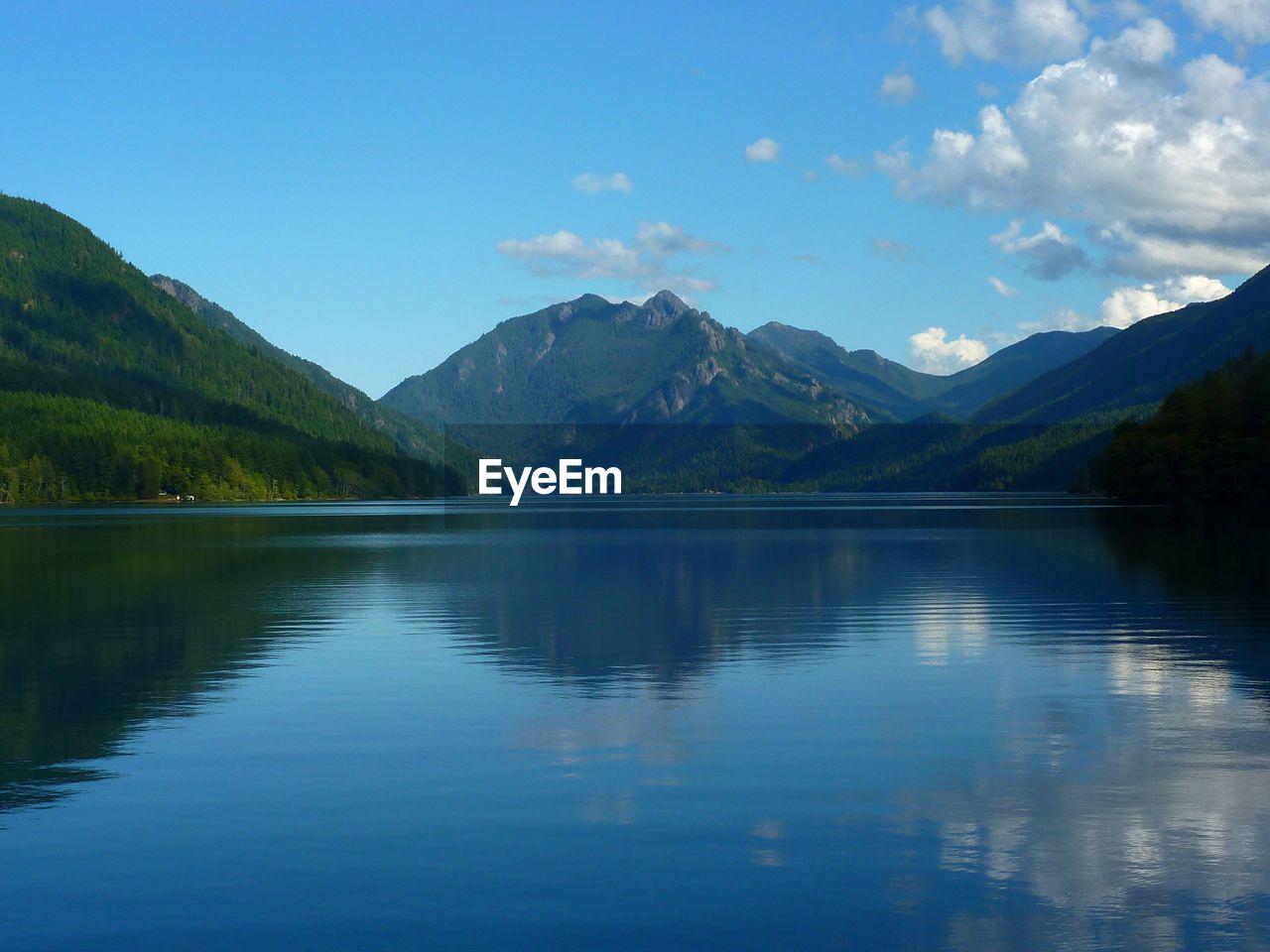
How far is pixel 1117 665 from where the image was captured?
117 ft

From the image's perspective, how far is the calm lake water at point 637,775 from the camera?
15516mm

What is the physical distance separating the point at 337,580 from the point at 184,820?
50.6m

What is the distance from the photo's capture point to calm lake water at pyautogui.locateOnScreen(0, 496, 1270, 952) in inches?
611

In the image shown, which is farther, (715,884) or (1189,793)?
(1189,793)

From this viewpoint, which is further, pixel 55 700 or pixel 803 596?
pixel 803 596

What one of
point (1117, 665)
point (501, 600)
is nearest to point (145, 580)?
point (501, 600)

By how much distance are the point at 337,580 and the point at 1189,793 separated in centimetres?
5396

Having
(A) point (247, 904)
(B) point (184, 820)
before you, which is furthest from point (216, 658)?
(A) point (247, 904)

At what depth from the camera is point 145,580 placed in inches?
2635

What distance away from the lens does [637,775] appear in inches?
888

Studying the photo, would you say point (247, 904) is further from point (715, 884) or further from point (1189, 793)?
point (1189, 793)

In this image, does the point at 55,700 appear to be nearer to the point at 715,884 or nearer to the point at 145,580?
the point at 715,884

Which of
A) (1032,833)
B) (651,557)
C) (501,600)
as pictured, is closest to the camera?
(1032,833)

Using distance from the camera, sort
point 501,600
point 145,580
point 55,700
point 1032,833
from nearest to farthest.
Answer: point 1032,833 → point 55,700 → point 501,600 → point 145,580
